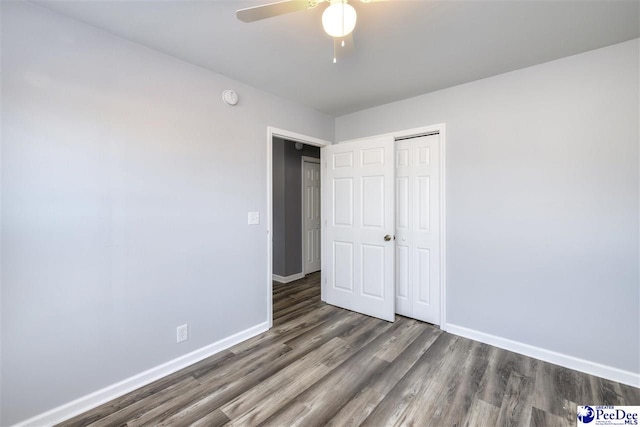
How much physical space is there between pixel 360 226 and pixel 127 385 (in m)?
2.52

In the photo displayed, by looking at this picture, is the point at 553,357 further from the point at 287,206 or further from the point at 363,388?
the point at 287,206

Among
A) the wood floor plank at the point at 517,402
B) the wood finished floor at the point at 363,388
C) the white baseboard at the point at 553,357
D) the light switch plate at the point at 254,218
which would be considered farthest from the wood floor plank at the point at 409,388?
the light switch plate at the point at 254,218

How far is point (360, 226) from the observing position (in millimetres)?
3264

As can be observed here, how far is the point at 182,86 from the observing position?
7.19 feet

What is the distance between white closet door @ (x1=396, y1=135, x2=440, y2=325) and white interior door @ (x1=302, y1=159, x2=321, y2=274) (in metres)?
2.02

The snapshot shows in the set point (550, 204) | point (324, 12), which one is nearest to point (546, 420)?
point (550, 204)

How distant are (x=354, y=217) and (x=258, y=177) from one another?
1.26 m

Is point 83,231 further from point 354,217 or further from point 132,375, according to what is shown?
point 354,217

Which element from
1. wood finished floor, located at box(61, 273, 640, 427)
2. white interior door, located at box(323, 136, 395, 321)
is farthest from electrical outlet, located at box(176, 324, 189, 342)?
white interior door, located at box(323, 136, 395, 321)

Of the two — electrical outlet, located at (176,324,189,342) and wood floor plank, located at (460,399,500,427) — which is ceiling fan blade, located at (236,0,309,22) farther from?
wood floor plank, located at (460,399,500,427)

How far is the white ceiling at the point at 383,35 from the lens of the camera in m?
1.61

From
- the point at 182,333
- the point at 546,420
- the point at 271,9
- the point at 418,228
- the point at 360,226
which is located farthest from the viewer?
the point at 360,226

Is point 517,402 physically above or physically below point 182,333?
below

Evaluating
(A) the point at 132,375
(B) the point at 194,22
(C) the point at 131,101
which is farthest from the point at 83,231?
(B) the point at 194,22
